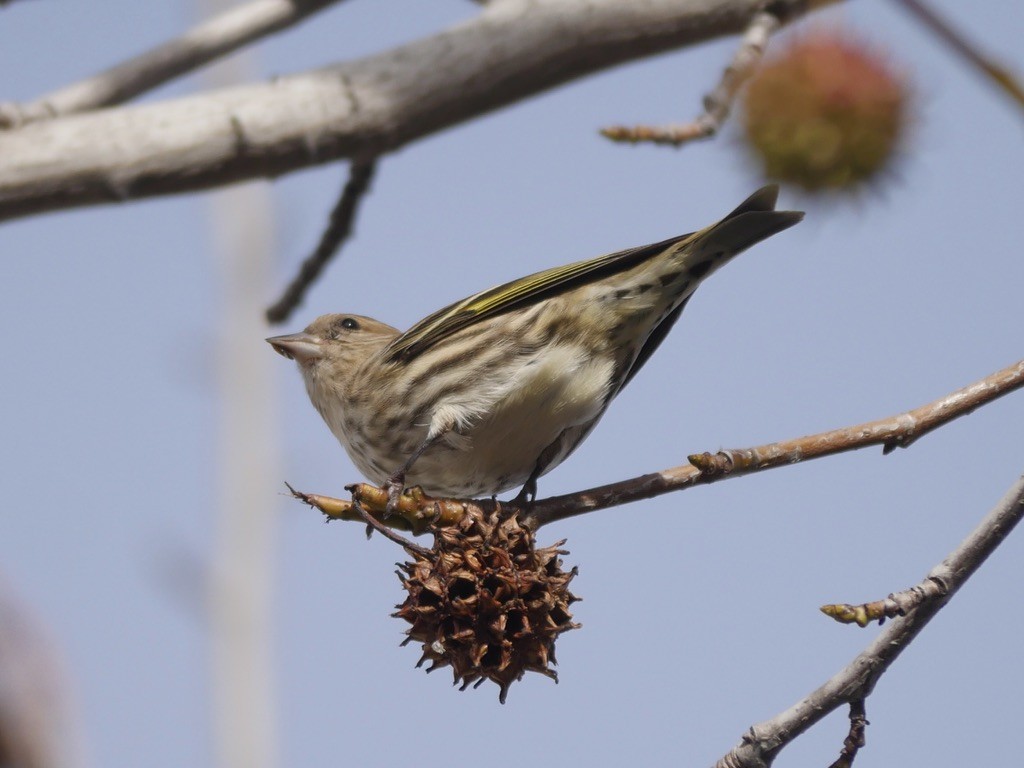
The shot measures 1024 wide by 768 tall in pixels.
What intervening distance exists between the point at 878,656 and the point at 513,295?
2.44 meters

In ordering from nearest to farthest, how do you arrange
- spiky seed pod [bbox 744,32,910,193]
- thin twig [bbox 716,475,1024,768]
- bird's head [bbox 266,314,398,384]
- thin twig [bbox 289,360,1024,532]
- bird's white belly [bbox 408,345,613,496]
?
thin twig [bbox 716,475,1024,768] < thin twig [bbox 289,360,1024,532] < spiky seed pod [bbox 744,32,910,193] < bird's white belly [bbox 408,345,613,496] < bird's head [bbox 266,314,398,384]

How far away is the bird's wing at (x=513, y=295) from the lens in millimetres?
4508

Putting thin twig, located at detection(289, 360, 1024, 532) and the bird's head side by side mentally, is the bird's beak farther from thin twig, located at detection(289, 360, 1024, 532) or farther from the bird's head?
thin twig, located at detection(289, 360, 1024, 532)

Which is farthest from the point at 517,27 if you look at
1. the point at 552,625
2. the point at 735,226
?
the point at 552,625

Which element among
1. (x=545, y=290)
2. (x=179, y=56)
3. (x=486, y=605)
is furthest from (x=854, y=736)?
(x=179, y=56)

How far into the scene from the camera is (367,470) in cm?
492

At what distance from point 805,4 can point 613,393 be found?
1520mm

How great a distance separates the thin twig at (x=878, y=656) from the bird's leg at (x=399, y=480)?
1.03 meters

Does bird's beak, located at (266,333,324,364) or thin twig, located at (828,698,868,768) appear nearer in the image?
thin twig, located at (828,698,868,768)

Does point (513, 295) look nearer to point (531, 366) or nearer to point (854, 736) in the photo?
point (531, 366)

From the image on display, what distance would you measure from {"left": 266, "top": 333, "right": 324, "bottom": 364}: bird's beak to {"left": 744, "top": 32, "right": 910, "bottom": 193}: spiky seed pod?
3024 mm

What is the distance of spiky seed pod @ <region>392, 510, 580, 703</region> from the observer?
304 cm

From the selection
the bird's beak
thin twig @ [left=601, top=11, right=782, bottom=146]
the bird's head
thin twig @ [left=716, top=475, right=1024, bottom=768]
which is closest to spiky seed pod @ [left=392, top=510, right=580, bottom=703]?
thin twig @ [left=716, top=475, right=1024, bottom=768]

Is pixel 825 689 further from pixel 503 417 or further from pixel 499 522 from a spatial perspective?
pixel 503 417
